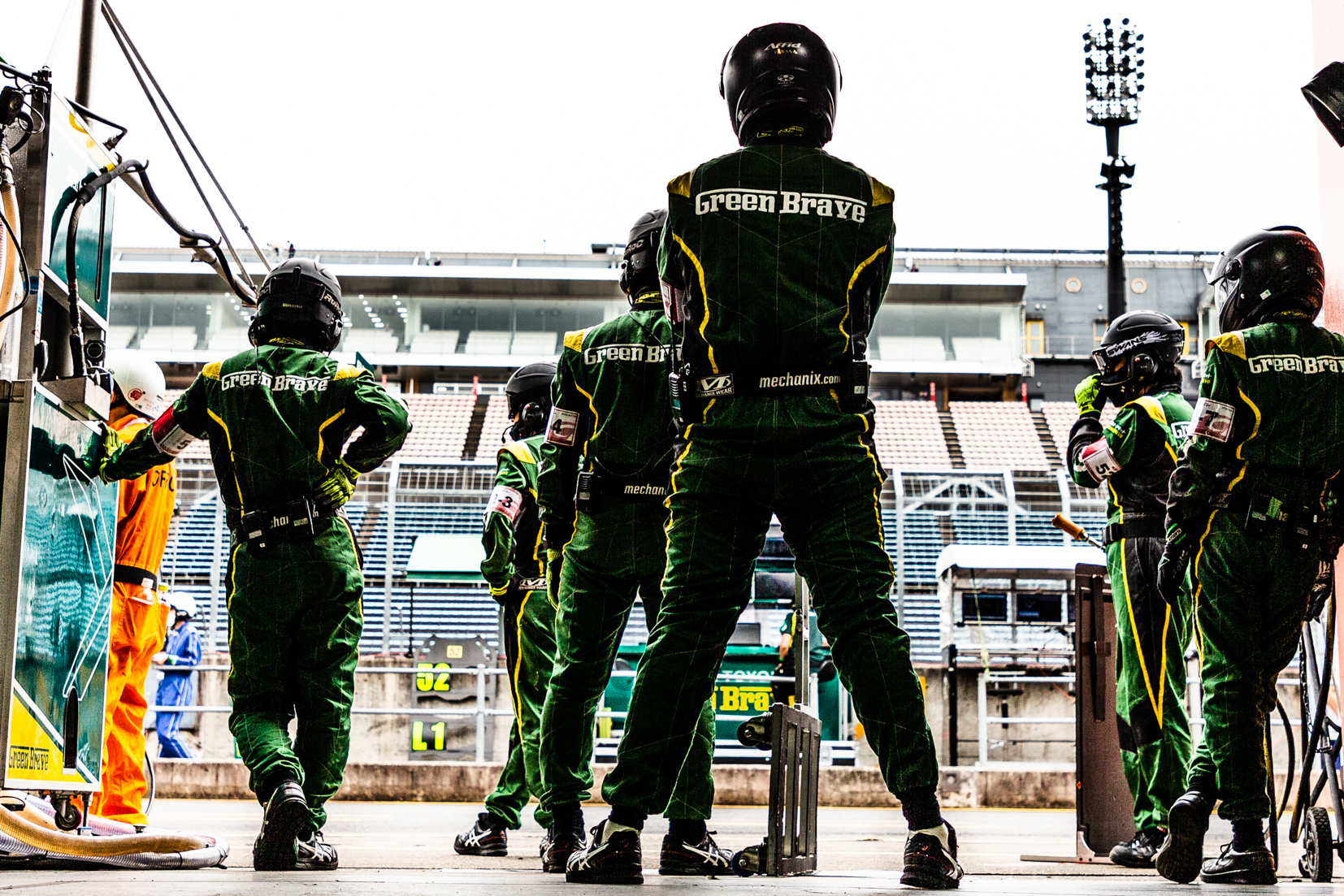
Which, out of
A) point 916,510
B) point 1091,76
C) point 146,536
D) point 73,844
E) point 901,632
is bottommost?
point 73,844

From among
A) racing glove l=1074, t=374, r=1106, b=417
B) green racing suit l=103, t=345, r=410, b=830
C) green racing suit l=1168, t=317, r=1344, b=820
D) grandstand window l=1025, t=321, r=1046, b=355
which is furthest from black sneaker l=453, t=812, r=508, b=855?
grandstand window l=1025, t=321, r=1046, b=355

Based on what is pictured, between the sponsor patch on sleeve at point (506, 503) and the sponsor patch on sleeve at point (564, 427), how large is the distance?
59.7 inches

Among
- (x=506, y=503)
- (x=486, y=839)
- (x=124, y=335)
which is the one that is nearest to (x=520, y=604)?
(x=506, y=503)

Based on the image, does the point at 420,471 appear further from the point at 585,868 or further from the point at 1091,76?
the point at 585,868

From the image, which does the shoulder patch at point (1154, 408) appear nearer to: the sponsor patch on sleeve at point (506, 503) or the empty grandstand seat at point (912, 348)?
the sponsor patch on sleeve at point (506, 503)

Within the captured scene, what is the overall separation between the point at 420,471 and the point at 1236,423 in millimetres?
21777

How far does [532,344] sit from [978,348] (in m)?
13.5

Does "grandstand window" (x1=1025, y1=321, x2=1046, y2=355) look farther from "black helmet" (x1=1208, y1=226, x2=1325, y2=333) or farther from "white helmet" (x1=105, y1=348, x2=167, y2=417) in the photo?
"black helmet" (x1=1208, y1=226, x2=1325, y2=333)

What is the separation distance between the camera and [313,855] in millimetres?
4320

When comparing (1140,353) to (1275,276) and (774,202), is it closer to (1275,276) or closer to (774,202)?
(1275,276)

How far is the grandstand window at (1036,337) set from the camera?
147ft

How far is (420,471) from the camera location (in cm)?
2511

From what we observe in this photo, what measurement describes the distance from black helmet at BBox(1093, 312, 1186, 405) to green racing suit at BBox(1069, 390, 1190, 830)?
13cm

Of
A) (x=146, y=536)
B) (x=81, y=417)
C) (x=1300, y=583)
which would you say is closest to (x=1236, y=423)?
(x=1300, y=583)
